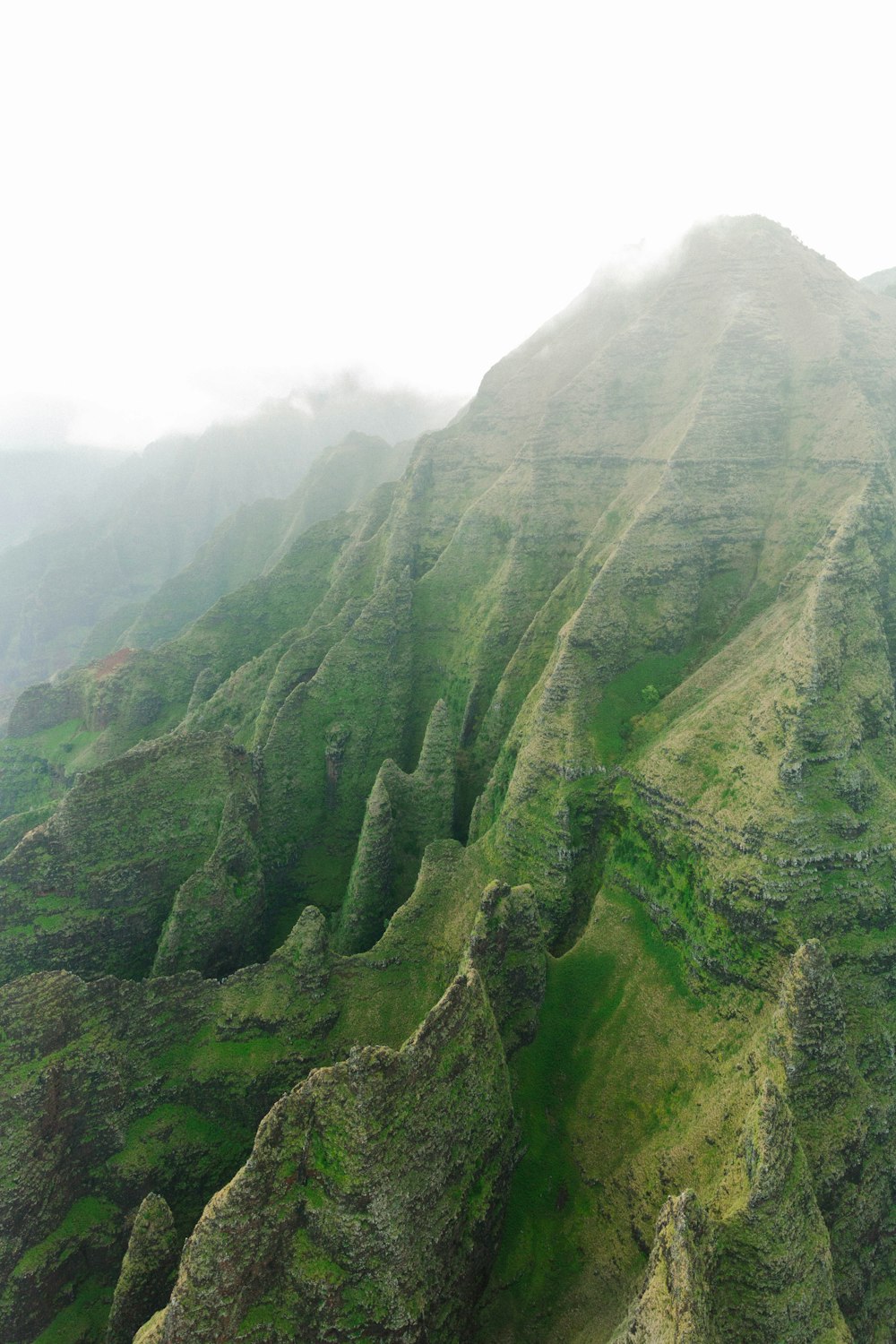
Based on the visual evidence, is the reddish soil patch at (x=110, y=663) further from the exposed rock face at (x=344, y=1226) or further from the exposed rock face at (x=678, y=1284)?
the exposed rock face at (x=678, y=1284)

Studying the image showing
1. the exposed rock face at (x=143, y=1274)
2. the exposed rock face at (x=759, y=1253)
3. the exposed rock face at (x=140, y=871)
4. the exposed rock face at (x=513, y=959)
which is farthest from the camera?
the exposed rock face at (x=140, y=871)

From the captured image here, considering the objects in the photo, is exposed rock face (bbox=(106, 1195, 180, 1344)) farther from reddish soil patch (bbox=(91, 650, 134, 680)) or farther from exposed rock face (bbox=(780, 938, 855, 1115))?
reddish soil patch (bbox=(91, 650, 134, 680))

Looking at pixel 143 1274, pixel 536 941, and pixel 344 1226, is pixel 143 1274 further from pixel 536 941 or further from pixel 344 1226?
pixel 536 941

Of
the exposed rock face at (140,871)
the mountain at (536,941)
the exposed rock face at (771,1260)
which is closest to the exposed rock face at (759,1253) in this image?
the exposed rock face at (771,1260)

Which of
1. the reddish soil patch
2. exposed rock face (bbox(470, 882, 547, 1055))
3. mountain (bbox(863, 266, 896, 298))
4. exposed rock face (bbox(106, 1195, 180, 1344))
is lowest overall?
exposed rock face (bbox(106, 1195, 180, 1344))

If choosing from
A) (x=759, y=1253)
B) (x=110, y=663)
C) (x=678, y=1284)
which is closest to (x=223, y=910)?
(x=678, y=1284)

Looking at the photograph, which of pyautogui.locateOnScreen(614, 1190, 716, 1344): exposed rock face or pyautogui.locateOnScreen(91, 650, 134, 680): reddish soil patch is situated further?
pyautogui.locateOnScreen(91, 650, 134, 680): reddish soil patch

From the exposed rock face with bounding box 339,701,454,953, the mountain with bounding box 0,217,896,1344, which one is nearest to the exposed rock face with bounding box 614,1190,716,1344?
the mountain with bounding box 0,217,896,1344

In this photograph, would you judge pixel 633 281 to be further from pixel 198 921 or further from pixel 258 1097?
pixel 258 1097
